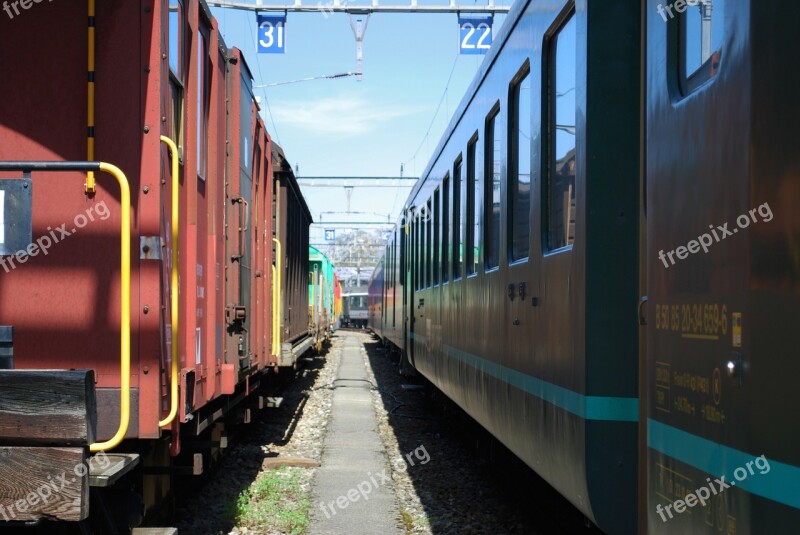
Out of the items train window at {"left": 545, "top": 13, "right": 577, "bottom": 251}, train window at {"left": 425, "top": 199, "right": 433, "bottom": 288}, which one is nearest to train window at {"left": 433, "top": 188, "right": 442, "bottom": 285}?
train window at {"left": 425, "top": 199, "right": 433, "bottom": 288}

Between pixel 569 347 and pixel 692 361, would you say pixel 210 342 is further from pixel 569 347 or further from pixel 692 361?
pixel 692 361

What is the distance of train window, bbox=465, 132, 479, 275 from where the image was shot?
7336 millimetres

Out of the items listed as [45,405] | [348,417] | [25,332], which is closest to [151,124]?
[25,332]

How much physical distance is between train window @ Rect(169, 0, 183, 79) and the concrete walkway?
3575 mm

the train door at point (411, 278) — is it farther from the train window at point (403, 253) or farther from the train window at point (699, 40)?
the train window at point (699, 40)

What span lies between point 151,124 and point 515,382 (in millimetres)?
2473

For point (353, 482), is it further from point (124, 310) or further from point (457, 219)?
point (124, 310)

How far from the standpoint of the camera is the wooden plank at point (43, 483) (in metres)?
3.23

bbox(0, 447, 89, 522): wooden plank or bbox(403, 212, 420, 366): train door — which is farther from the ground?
bbox(403, 212, 420, 366): train door

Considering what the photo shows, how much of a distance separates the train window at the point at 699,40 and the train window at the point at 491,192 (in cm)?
318

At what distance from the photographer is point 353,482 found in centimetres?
872

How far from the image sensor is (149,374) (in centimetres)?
414

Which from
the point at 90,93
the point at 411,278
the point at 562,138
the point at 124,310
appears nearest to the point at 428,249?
the point at 411,278

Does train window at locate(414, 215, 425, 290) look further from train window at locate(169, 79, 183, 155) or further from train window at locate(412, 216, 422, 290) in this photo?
train window at locate(169, 79, 183, 155)
